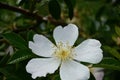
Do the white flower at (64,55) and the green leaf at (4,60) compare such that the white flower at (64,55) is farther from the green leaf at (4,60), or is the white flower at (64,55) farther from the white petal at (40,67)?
the green leaf at (4,60)

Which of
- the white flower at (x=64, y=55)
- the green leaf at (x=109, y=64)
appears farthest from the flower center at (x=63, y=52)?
the green leaf at (x=109, y=64)

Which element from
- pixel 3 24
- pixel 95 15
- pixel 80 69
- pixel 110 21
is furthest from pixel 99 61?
pixel 95 15

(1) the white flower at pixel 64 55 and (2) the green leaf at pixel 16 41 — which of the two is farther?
(2) the green leaf at pixel 16 41

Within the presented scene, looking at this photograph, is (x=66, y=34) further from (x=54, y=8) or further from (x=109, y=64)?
(x=54, y=8)

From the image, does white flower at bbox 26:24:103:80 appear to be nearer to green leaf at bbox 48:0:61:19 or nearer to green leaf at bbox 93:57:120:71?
green leaf at bbox 93:57:120:71

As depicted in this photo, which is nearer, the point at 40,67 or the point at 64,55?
the point at 40,67

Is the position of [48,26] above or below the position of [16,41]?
below

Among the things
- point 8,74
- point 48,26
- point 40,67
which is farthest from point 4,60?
point 48,26
